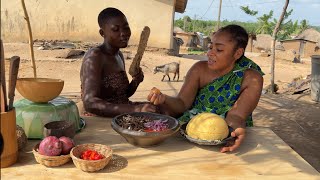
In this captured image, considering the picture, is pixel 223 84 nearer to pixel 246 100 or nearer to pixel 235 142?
pixel 246 100

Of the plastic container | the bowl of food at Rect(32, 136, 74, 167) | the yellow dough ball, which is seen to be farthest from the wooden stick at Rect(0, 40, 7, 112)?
the plastic container

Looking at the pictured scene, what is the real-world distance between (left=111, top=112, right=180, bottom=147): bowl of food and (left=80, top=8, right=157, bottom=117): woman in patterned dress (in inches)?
13.3

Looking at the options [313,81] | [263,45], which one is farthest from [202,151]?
[263,45]

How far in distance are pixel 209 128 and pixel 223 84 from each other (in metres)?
0.70

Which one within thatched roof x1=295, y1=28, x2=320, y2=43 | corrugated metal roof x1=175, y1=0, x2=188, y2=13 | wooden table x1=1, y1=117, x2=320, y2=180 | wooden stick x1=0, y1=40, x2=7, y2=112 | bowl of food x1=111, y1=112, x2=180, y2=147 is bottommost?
wooden table x1=1, y1=117, x2=320, y2=180

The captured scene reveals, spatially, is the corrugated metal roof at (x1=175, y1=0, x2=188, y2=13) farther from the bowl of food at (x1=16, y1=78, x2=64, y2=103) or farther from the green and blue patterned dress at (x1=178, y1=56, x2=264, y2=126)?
the bowl of food at (x1=16, y1=78, x2=64, y2=103)

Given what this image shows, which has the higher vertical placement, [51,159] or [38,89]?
[38,89]

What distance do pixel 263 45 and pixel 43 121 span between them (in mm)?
26108

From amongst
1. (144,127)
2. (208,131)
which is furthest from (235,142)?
(144,127)

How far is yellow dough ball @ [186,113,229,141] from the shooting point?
1655 millimetres

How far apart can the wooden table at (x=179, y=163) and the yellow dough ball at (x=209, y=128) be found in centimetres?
7

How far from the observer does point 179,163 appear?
4.85ft

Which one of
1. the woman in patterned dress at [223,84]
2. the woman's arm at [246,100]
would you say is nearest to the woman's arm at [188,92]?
the woman in patterned dress at [223,84]

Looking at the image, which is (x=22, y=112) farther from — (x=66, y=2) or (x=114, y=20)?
(x=66, y=2)
